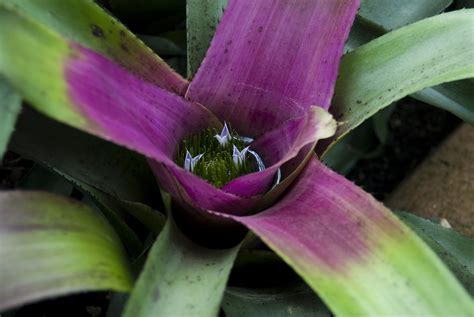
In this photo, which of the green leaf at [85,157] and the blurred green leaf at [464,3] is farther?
the blurred green leaf at [464,3]

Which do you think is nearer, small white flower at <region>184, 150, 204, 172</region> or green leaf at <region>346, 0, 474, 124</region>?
small white flower at <region>184, 150, 204, 172</region>

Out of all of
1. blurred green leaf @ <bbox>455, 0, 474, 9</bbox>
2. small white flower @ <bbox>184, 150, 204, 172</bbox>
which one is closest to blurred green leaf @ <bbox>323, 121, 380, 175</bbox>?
blurred green leaf @ <bbox>455, 0, 474, 9</bbox>

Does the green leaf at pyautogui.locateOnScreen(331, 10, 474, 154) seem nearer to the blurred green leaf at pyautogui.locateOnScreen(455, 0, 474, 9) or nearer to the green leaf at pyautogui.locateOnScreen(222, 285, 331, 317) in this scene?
the green leaf at pyautogui.locateOnScreen(222, 285, 331, 317)

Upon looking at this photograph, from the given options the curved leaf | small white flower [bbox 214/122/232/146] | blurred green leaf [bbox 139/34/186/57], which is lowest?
blurred green leaf [bbox 139/34/186/57]

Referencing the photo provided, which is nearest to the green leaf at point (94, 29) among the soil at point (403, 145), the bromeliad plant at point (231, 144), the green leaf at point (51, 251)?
the bromeliad plant at point (231, 144)

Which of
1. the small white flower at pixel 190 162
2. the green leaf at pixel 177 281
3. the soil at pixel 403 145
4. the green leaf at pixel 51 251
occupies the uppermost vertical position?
the green leaf at pixel 51 251

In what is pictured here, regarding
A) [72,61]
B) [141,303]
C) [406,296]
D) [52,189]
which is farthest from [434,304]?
[52,189]

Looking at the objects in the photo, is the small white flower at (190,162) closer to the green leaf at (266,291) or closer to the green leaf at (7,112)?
the green leaf at (266,291)
